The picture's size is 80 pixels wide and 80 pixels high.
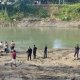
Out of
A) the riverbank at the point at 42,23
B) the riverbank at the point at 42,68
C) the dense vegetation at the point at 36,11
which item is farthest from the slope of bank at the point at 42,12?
the riverbank at the point at 42,68

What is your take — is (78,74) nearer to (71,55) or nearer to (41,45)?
(71,55)

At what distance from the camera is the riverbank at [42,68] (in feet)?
102

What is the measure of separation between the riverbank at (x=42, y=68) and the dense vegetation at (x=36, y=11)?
199 feet

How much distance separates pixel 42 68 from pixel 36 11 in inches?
2897

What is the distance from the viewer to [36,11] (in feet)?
356

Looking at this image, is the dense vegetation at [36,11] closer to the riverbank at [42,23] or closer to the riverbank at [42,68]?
the riverbank at [42,23]

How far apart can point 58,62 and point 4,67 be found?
6.50 meters

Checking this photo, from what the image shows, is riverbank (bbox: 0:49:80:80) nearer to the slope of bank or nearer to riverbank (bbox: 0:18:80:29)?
riverbank (bbox: 0:18:80:29)

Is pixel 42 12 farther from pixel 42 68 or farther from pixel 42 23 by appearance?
pixel 42 68

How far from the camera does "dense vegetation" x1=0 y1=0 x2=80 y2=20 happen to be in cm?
10525

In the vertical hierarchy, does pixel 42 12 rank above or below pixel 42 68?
below

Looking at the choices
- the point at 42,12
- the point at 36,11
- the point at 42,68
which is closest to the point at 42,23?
the point at 42,12

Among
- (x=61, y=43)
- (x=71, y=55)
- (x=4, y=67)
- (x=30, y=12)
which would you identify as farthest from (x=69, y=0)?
(x=4, y=67)

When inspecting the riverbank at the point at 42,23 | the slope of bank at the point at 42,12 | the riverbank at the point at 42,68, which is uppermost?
the riverbank at the point at 42,68
